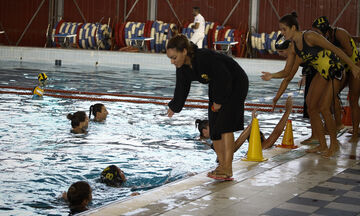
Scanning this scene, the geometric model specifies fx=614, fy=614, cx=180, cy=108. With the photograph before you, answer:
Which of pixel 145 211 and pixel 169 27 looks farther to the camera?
pixel 169 27

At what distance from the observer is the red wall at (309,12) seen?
2241 centimetres

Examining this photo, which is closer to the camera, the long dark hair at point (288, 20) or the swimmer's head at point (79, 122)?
the long dark hair at point (288, 20)

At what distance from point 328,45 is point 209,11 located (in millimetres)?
18536

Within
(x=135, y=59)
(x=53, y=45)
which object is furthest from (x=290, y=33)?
(x=53, y=45)

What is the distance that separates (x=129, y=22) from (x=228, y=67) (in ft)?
63.1

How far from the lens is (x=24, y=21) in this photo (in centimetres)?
2675

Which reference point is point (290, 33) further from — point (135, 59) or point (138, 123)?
point (135, 59)

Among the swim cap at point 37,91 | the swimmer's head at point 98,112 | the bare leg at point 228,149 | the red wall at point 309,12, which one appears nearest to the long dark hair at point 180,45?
the bare leg at point 228,149

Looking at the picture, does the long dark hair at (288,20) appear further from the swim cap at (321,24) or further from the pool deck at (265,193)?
the pool deck at (265,193)

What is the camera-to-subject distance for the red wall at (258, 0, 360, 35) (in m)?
22.4

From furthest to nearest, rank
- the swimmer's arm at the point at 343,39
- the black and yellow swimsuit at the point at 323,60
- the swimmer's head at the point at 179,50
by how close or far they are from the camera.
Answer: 1. the swimmer's arm at the point at 343,39
2. the black and yellow swimsuit at the point at 323,60
3. the swimmer's head at the point at 179,50

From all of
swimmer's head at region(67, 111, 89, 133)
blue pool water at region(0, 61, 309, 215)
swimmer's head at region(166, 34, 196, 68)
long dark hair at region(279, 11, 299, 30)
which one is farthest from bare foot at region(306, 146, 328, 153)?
swimmer's head at region(67, 111, 89, 133)

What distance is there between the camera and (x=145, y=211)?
421 cm

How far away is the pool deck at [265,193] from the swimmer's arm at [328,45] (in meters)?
0.94
